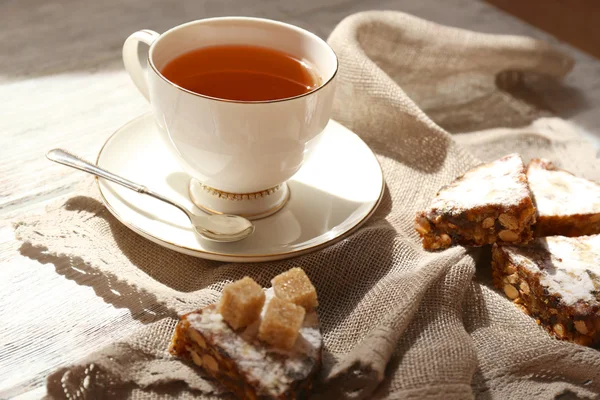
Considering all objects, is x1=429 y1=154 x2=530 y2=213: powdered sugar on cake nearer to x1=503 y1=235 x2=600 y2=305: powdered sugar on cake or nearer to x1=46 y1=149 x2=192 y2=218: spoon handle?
x1=503 y1=235 x2=600 y2=305: powdered sugar on cake

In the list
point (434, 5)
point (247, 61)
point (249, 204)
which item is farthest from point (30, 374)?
point (434, 5)

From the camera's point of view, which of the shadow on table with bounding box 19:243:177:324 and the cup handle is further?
the cup handle

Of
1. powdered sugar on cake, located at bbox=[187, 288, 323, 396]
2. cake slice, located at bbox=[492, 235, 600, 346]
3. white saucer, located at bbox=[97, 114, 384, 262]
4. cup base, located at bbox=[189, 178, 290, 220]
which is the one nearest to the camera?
powdered sugar on cake, located at bbox=[187, 288, 323, 396]

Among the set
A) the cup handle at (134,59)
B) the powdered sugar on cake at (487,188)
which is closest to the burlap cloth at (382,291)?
the powdered sugar on cake at (487,188)

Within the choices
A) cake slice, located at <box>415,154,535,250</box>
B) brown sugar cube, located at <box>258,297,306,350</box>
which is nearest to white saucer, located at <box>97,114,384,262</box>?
cake slice, located at <box>415,154,535,250</box>

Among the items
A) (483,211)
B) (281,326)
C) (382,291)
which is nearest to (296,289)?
(281,326)

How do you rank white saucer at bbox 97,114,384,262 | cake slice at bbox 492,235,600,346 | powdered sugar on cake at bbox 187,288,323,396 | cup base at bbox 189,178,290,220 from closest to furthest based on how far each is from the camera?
powdered sugar on cake at bbox 187,288,323,396, cake slice at bbox 492,235,600,346, white saucer at bbox 97,114,384,262, cup base at bbox 189,178,290,220
